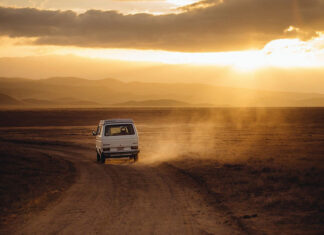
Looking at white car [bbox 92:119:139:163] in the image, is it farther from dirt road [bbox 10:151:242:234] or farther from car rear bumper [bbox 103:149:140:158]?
dirt road [bbox 10:151:242:234]

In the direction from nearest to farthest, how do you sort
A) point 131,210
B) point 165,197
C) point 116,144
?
point 131,210 < point 165,197 < point 116,144

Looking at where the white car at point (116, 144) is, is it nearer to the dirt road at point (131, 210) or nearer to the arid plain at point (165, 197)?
the arid plain at point (165, 197)

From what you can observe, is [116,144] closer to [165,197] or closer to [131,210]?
[165,197]

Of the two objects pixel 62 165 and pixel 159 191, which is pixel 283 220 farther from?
pixel 62 165

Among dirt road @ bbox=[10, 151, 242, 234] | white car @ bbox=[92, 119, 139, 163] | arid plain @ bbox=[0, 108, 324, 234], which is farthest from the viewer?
white car @ bbox=[92, 119, 139, 163]

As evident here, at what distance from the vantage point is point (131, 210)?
32.6ft

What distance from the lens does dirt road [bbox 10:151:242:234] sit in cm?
820

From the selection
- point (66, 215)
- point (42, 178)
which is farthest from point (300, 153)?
point (66, 215)

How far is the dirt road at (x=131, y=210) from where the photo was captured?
8203 mm

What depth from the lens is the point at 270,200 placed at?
11.4 meters

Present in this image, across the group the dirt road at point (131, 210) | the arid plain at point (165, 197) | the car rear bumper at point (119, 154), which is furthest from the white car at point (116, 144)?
the dirt road at point (131, 210)

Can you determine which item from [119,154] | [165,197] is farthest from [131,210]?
[119,154]

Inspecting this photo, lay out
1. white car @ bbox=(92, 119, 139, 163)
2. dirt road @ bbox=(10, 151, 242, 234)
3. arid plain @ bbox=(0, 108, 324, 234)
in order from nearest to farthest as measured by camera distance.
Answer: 1. dirt road @ bbox=(10, 151, 242, 234)
2. arid plain @ bbox=(0, 108, 324, 234)
3. white car @ bbox=(92, 119, 139, 163)

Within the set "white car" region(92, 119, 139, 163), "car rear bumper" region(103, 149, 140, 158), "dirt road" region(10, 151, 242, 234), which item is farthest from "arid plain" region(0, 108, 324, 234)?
"white car" region(92, 119, 139, 163)
